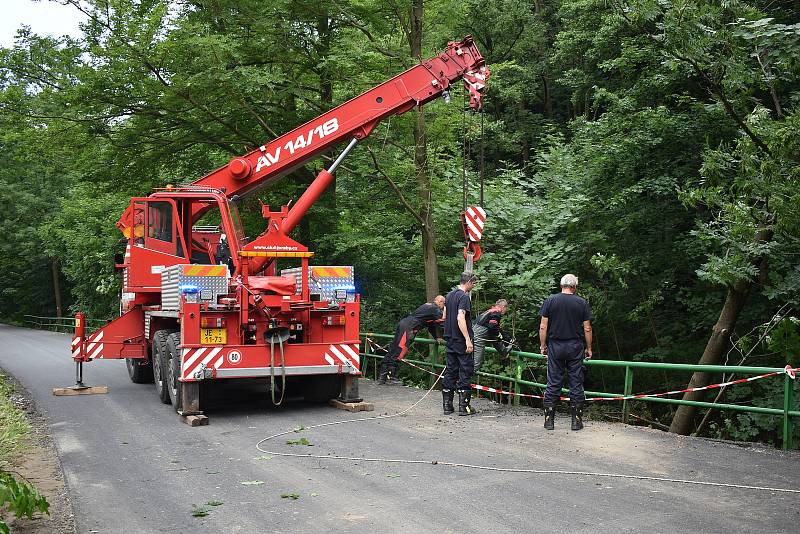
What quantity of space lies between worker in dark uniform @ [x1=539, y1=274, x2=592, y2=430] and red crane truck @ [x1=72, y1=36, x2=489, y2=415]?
3.19 meters

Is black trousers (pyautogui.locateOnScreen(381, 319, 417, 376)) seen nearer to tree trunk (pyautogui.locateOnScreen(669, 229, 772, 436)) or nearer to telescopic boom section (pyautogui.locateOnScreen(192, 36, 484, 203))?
telescopic boom section (pyautogui.locateOnScreen(192, 36, 484, 203))

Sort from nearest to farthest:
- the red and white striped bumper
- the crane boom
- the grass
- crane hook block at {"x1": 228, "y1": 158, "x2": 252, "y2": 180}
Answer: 1. the grass
2. the red and white striped bumper
3. the crane boom
4. crane hook block at {"x1": 228, "y1": 158, "x2": 252, "y2": 180}

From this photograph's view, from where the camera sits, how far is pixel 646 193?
50.9 ft

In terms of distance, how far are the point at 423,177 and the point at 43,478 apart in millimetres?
10430

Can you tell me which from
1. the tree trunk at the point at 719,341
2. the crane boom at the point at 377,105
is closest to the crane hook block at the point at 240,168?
the crane boom at the point at 377,105

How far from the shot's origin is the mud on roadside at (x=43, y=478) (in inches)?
245

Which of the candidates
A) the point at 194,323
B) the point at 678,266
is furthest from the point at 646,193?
the point at 194,323

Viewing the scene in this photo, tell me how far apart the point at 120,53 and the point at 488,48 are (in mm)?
23241

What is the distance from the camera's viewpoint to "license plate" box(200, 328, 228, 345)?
440 inches

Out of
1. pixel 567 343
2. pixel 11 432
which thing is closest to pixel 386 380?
pixel 567 343

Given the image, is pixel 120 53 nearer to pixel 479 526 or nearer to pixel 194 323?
pixel 194 323

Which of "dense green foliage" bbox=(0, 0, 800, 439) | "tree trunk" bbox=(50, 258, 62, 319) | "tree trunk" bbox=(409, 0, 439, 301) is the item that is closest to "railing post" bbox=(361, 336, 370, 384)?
"dense green foliage" bbox=(0, 0, 800, 439)

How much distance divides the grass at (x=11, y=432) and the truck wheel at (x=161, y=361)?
208 centimetres

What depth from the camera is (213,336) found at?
443 inches
